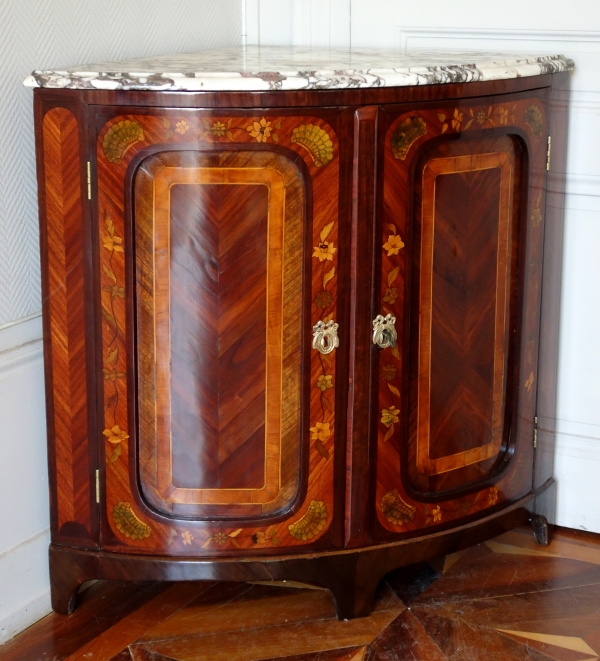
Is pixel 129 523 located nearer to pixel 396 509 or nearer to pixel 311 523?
pixel 311 523

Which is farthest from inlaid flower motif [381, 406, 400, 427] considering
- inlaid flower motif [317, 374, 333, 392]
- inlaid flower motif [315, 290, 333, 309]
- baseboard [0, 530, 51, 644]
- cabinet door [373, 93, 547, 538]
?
baseboard [0, 530, 51, 644]

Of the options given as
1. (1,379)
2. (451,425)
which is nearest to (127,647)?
(1,379)

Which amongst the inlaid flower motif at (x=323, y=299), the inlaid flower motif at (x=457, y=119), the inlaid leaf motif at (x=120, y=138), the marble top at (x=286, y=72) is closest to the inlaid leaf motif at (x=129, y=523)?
the inlaid flower motif at (x=323, y=299)

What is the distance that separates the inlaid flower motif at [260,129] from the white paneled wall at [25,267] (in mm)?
413

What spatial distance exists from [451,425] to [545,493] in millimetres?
396

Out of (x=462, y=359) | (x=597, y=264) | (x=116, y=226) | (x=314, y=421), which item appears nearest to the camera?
(x=116, y=226)

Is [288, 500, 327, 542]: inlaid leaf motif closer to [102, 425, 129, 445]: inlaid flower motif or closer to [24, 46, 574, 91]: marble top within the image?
[102, 425, 129, 445]: inlaid flower motif

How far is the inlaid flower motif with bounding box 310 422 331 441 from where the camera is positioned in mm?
1647

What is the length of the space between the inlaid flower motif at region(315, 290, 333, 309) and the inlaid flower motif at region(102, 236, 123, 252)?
12.6 inches

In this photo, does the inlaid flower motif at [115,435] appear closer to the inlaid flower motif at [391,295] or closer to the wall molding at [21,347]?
the wall molding at [21,347]

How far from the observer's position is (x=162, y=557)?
5.44 feet

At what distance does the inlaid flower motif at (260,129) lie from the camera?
148cm

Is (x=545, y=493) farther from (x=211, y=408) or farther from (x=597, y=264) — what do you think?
(x=211, y=408)

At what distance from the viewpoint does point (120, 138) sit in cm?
149
